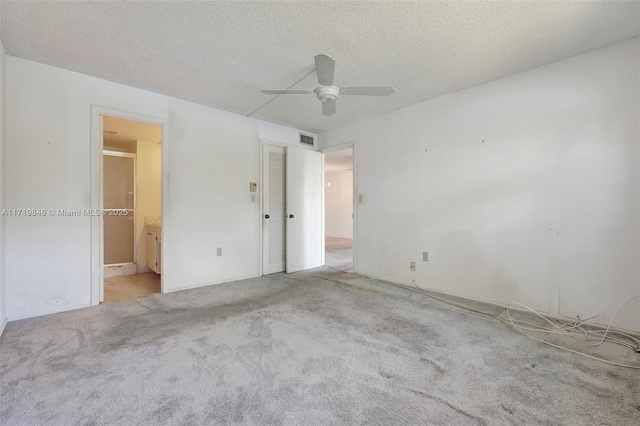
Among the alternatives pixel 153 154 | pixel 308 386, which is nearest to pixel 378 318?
pixel 308 386

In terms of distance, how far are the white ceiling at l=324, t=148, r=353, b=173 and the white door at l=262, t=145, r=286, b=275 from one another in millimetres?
1617

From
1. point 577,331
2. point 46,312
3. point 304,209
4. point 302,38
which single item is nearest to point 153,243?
point 46,312

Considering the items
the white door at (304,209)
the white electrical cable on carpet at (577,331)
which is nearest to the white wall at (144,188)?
the white door at (304,209)

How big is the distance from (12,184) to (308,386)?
3.15 m

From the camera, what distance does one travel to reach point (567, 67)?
2523 millimetres

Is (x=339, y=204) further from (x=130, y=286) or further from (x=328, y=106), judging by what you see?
(x=328, y=106)

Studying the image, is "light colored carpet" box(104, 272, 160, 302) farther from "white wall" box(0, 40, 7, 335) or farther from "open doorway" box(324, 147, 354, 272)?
"open doorway" box(324, 147, 354, 272)

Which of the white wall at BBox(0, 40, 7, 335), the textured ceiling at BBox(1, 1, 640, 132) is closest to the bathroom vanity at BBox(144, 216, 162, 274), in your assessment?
the white wall at BBox(0, 40, 7, 335)

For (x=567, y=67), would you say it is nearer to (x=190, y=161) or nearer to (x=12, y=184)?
(x=190, y=161)

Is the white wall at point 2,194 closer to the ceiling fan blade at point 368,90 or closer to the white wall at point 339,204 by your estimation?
the ceiling fan blade at point 368,90

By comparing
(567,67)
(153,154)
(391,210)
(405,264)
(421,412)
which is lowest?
(421,412)

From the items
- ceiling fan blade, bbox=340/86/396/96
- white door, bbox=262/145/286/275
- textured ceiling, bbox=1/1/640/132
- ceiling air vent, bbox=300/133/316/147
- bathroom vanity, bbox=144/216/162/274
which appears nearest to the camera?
textured ceiling, bbox=1/1/640/132

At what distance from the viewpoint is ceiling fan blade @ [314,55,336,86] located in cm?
Answer: 195

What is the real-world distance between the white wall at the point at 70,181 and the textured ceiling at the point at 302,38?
247 mm
